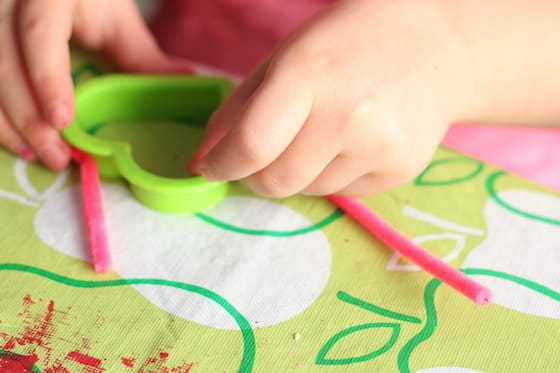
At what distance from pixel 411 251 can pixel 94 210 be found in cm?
22

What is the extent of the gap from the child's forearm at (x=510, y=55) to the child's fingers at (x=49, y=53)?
0.92 ft

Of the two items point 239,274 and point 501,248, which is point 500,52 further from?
point 239,274

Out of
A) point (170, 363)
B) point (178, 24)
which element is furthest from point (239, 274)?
point (178, 24)

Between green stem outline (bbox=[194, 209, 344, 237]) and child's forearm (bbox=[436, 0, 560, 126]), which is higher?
child's forearm (bbox=[436, 0, 560, 126])

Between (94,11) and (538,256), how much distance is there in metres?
0.40

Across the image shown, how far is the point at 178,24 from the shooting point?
0.75 metres

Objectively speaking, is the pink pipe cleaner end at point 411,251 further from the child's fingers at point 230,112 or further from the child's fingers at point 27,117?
the child's fingers at point 27,117

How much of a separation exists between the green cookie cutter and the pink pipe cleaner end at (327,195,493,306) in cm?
10

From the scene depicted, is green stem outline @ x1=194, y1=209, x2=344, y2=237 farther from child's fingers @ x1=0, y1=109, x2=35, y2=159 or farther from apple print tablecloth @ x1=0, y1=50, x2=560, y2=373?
child's fingers @ x1=0, y1=109, x2=35, y2=159

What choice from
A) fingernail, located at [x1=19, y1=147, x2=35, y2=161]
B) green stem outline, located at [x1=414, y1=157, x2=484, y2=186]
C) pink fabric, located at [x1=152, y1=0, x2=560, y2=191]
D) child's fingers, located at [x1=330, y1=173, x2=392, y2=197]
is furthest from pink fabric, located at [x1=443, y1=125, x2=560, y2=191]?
fingernail, located at [x1=19, y1=147, x2=35, y2=161]

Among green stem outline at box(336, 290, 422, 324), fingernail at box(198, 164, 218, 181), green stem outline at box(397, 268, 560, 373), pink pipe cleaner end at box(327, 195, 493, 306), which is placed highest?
fingernail at box(198, 164, 218, 181)

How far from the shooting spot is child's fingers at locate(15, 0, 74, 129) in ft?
1.51

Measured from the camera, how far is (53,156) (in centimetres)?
48

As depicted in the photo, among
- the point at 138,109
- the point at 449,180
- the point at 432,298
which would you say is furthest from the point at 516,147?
the point at 138,109
